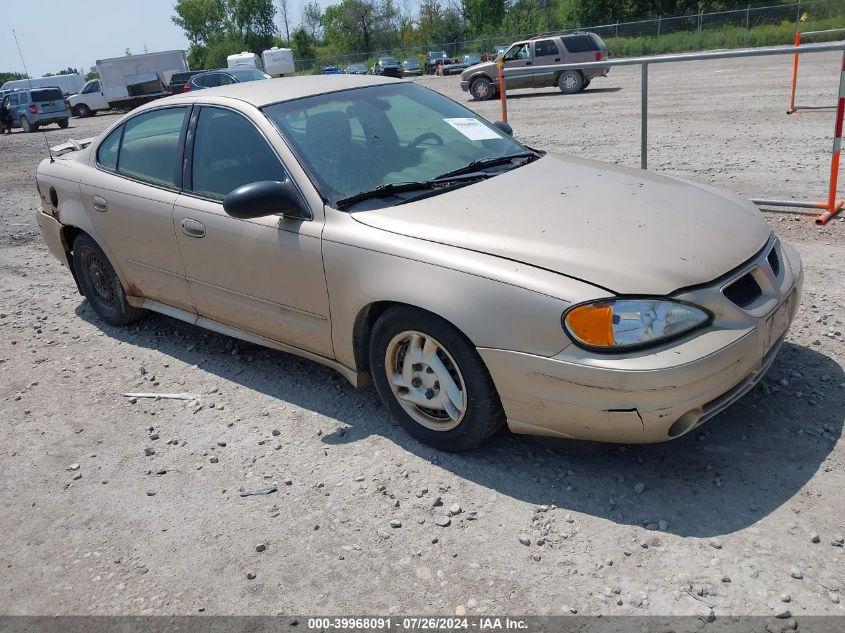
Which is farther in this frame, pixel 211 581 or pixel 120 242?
pixel 120 242

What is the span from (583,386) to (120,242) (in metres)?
3.37

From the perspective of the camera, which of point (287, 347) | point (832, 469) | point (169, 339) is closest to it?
point (832, 469)

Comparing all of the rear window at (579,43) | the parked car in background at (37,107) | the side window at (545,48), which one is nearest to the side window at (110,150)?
the side window at (545,48)

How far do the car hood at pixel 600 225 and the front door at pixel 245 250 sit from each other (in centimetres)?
45

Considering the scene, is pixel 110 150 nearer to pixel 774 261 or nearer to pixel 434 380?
pixel 434 380

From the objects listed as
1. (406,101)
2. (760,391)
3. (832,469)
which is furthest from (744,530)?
(406,101)

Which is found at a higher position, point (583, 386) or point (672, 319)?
point (672, 319)

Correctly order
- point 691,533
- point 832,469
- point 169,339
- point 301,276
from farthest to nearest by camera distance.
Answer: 1. point 169,339
2. point 301,276
3. point 832,469
4. point 691,533

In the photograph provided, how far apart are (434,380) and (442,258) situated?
0.58 m

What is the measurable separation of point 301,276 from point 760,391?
2.37 metres

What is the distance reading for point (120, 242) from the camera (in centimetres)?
493

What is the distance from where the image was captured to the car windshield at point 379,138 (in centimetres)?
384

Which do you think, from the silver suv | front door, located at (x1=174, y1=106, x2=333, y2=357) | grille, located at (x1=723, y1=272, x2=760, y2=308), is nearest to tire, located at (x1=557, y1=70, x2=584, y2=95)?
the silver suv

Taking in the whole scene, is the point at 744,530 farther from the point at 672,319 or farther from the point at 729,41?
the point at 729,41
